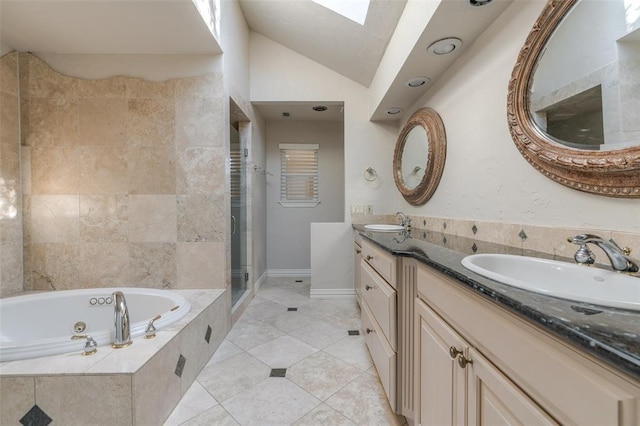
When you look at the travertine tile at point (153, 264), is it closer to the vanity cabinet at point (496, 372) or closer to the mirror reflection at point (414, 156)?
the vanity cabinet at point (496, 372)

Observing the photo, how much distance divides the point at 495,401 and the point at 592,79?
110cm

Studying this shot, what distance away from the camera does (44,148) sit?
216 centimetres

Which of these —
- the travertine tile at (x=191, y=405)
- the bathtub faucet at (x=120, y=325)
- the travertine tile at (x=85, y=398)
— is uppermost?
the bathtub faucet at (x=120, y=325)

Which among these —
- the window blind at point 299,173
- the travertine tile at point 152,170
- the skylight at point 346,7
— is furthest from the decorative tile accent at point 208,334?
the skylight at point 346,7

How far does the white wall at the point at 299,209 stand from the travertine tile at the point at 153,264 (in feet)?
6.45

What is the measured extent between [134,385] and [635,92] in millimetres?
2091

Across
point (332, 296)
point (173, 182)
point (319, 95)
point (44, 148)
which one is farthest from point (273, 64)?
point (332, 296)

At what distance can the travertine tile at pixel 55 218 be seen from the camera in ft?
7.12

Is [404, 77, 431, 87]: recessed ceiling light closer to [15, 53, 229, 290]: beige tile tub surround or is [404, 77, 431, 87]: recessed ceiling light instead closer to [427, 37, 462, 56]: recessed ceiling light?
[427, 37, 462, 56]: recessed ceiling light

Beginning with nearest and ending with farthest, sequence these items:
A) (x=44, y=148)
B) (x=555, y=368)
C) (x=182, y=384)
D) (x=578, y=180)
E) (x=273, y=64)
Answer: (x=555, y=368) → (x=578, y=180) → (x=182, y=384) → (x=44, y=148) → (x=273, y=64)

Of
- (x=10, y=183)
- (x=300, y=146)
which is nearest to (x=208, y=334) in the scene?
(x=10, y=183)

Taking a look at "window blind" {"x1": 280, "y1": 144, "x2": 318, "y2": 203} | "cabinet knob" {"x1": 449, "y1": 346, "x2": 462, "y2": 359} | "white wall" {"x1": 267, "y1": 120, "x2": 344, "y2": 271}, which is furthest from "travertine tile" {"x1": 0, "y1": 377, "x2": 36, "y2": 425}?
"window blind" {"x1": 280, "y1": 144, "x2": 318, "y2": 203}

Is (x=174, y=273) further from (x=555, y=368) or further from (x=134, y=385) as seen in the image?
(x=555, y=368)

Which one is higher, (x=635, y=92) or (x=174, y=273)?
(x=635, y=92)
